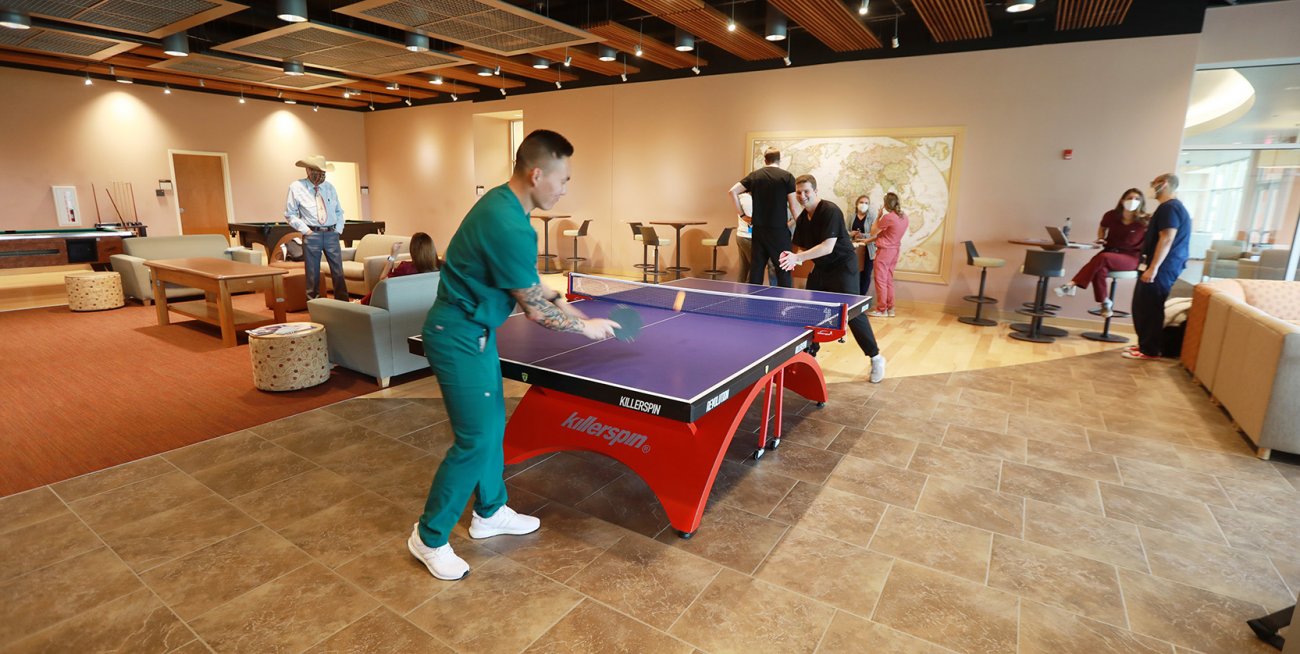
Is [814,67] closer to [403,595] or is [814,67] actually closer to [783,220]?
[783,220]

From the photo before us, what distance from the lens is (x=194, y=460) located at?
10.6 ft

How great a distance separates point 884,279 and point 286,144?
478 inches

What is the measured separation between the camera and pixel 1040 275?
6.29m

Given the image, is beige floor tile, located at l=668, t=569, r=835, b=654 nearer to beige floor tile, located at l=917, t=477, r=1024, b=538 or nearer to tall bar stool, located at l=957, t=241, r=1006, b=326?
beige floor tile, located at l=917, t=477, r=1024, b=538

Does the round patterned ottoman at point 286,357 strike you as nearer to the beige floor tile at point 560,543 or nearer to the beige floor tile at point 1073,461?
the beige floor tile at point 560,543

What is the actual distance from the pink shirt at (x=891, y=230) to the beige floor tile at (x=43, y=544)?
7.21m

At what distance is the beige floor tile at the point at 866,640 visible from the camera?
195cm

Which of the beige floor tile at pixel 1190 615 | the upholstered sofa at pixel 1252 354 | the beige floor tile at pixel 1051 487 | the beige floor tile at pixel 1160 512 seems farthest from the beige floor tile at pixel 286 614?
the upholstered sofa at pixel 1252 354

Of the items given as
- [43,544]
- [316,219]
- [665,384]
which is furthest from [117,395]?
[665,384]

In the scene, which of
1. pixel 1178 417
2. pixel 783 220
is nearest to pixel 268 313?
pixel 783 220

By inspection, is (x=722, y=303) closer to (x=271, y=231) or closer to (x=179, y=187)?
(x=271, y=231)

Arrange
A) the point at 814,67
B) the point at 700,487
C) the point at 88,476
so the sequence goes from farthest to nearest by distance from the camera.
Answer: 1. the point at 814,67
2. the point at 88,476
3. the point at 700,487

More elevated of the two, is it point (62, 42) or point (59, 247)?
point (62, 42)

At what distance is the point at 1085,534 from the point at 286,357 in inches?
190
